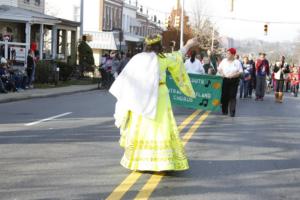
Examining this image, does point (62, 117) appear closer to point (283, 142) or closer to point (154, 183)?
point (283, 142)

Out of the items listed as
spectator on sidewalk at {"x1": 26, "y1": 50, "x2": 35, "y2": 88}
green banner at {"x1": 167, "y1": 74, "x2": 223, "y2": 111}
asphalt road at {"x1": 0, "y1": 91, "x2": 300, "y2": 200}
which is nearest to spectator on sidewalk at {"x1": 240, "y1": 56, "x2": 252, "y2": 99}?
green banner at {"x1": 167, "y1": 74, "x2": 223, "y2": 111}

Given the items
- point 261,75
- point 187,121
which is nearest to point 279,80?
point 261,75

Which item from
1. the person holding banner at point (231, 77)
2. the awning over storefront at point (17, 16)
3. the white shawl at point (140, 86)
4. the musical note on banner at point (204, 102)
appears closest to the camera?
the white shawl at point (140, 86)

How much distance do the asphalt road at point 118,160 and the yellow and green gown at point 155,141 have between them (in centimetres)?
20

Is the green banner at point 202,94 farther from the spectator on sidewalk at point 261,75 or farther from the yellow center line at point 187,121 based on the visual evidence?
the spectator on sidewalk at point 261,75

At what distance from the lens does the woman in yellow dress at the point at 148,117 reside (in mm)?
7859

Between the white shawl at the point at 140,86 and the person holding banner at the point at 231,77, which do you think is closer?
the white shawl at the point at 140,86

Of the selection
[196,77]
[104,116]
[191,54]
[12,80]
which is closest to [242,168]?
[104,116]

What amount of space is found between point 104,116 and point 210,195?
8.86m

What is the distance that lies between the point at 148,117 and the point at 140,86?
441 millimetres

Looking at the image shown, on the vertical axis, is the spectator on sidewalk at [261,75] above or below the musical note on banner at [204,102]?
above

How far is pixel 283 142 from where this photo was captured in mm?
11875

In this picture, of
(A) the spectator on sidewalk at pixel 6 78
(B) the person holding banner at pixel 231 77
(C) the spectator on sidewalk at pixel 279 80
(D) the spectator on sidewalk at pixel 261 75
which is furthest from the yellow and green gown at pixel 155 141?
(D) the spectator on sidewalk at pixel 261 75

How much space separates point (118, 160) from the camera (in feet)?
29.8
